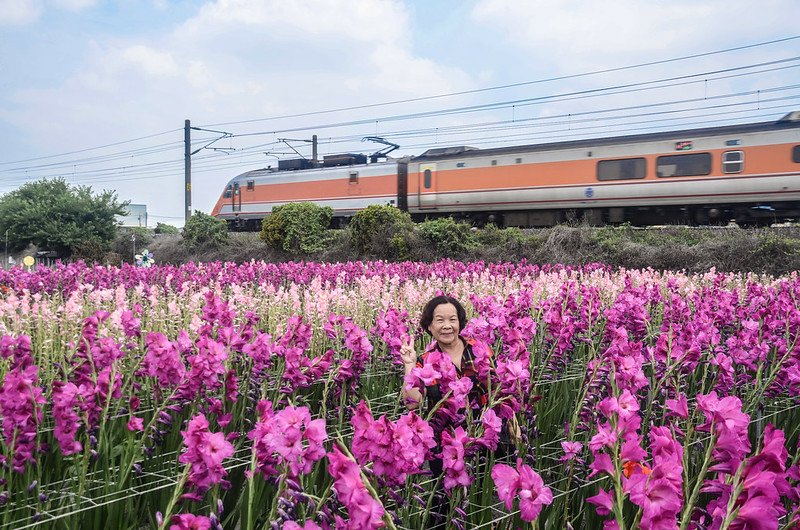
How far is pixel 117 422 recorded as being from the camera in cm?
338

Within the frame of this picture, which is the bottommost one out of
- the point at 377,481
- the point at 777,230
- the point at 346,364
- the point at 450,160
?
the point at 377,481

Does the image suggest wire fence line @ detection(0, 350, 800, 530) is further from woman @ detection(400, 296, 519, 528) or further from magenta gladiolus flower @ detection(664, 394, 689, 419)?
magenta gladiolus flower @ detection(664, 394, 689, 419)

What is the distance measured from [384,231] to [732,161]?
8643 mm

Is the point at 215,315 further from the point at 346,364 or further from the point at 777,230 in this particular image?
the point at 777,230

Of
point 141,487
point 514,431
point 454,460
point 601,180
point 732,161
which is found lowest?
point 141,487

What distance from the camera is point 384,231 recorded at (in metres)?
18.5

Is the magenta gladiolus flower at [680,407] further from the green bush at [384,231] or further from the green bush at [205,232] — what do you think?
the green bush at [205,232]

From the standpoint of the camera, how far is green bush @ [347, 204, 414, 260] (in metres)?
18.2

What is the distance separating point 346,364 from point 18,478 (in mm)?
1352

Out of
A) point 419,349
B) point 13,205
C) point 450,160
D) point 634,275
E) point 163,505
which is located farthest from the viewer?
point 13,205

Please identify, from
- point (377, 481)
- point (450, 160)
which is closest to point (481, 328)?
point (377, 481)

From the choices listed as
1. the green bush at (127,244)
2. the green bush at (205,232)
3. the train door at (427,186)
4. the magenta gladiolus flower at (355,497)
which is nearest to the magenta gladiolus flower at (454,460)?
the magenta gladiolus flower at (355,497)

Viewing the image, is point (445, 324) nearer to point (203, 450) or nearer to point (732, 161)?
point (203, 450)

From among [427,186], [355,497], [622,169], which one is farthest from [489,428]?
[427,186]
